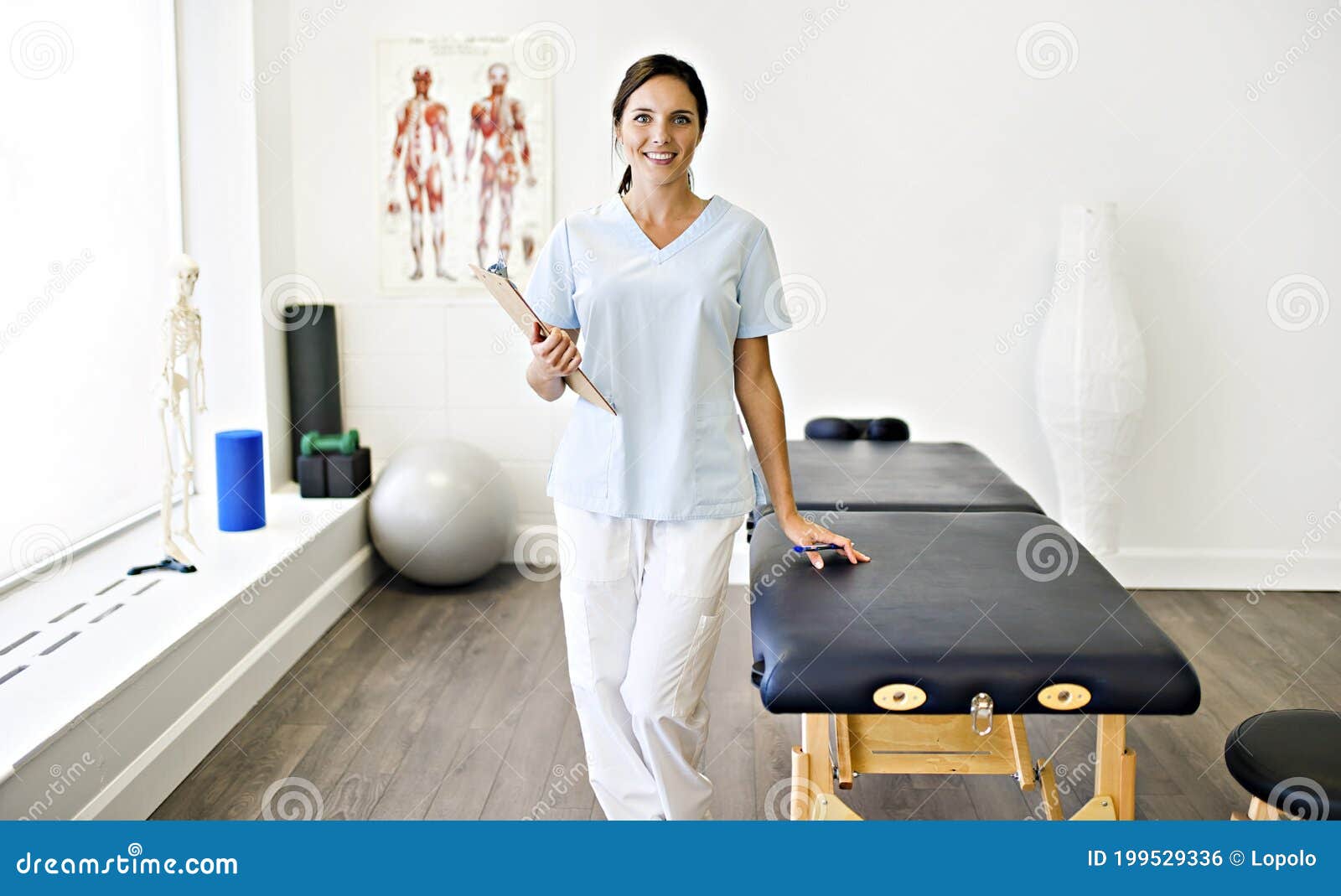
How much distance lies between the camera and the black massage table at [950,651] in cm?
163

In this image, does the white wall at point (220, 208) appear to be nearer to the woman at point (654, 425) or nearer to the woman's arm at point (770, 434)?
the woman at point (654, 425)

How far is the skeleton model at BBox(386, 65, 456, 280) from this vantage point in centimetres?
402

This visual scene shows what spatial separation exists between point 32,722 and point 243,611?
861 mm

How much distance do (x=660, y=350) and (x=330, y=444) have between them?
226 centimetres

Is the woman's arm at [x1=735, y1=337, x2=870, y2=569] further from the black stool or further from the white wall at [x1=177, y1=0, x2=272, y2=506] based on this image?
the white wall at [x1=177, y1=0, x2=272, y2=506]

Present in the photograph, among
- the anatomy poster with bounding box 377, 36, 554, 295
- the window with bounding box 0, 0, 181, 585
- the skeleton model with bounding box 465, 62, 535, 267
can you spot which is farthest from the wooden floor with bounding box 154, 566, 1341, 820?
the skeleton model with bounding box 465, 62, 535, 267

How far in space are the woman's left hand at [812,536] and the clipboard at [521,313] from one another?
1.24 feet

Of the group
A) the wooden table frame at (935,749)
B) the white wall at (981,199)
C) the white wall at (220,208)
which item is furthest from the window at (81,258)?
the wooden table frame at (935,749)

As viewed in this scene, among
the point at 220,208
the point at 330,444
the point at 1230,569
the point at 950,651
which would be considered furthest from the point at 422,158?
the point at 1230,569

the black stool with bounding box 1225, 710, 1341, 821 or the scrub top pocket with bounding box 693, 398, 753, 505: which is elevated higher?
the scrub top pocket with bounding box 693, 398, 753, 505

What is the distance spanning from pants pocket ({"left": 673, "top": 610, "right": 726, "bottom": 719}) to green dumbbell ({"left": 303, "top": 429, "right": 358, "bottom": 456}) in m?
2.21

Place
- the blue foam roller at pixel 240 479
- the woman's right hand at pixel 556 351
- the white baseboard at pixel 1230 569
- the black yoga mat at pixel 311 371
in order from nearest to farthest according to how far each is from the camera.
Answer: the woman's right hand at pixel 556 351, the blue foam roller at pixel 240 479, the black yoga mat at pixel 311 371, the white baseboard at pixel 1230 569

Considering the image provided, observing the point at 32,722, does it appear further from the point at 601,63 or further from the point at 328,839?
the point at 601,63

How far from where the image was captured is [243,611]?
9.60 ft
